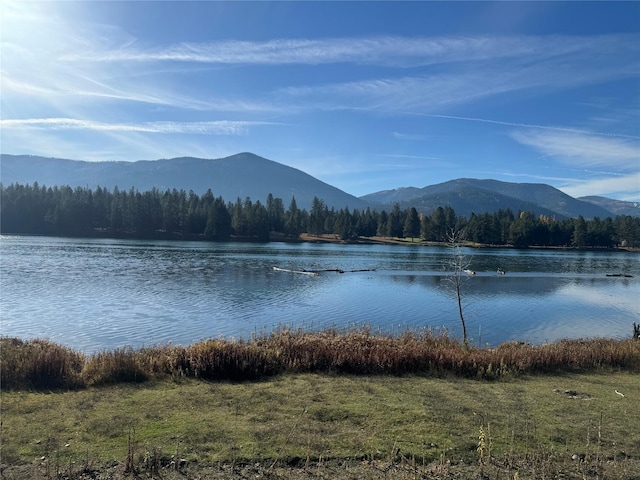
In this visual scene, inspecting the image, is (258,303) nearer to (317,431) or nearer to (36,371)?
(36,371)

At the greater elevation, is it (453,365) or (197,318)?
(453,365)

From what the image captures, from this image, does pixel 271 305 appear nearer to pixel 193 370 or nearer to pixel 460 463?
pixel 193 370

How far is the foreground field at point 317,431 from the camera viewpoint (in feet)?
21.5

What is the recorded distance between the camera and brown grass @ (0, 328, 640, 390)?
408 inches

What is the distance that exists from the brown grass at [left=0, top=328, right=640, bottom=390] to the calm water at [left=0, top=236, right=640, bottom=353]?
292 inches

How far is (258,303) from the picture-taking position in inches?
1299

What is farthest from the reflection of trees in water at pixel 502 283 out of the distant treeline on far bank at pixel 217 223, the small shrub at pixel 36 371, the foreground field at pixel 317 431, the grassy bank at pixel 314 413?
the distant treeline on far bank at pixel 217 223

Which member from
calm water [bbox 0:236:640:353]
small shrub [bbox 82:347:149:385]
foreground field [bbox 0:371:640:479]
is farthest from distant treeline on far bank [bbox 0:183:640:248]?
foreground field [bbox 0:371:640:479]

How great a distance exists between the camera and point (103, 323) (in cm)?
2419

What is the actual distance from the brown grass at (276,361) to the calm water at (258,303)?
7.42 m

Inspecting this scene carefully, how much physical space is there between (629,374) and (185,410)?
12665 mm

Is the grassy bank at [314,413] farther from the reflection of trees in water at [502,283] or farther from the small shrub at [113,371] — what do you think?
the reflection of trees in water at [502,283]

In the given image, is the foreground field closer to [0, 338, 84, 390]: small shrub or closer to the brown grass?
[0, 338, 84, 390]: small shrub

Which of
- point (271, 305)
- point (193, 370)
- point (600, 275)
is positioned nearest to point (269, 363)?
point (193, 370)
